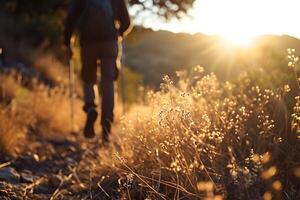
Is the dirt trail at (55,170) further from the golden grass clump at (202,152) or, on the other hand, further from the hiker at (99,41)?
the hiker at (99,41)

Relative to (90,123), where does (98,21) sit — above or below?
above

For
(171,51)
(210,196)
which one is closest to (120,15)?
(210,196)

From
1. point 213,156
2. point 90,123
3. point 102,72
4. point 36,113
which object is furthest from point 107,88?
point 213,156

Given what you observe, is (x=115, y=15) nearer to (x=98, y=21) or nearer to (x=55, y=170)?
(x=98, y=21)

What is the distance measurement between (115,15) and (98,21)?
33 cm

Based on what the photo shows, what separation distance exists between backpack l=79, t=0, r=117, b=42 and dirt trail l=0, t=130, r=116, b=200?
118cm

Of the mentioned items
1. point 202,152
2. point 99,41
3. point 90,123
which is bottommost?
point 90,123

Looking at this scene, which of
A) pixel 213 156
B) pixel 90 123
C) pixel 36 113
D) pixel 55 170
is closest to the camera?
pixel 213 156

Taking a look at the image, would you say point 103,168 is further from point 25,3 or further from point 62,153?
point 25,3

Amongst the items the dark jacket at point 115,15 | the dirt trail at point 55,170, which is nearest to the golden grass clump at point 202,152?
the dirt trail at point 55,170

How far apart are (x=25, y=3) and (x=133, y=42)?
2946 millimetres

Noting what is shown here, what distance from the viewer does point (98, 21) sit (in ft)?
19.7

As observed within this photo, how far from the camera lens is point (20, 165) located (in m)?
5.02

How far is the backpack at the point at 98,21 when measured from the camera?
602cm
